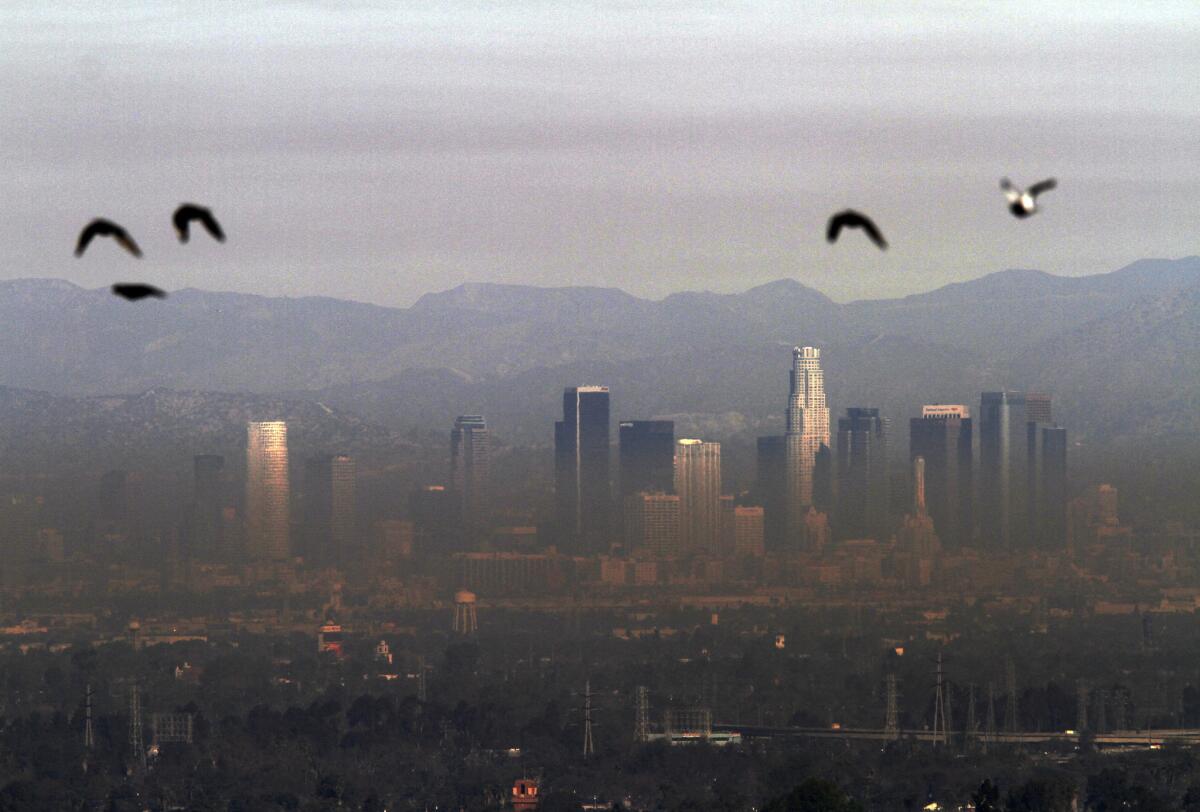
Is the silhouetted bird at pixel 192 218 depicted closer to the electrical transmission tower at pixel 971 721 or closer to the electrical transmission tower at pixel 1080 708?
the electrical transmission tower at pixel 971 721

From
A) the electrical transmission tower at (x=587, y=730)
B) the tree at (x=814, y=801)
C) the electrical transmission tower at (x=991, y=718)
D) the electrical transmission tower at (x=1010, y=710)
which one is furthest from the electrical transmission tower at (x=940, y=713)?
the tree at (x=814, y=801)

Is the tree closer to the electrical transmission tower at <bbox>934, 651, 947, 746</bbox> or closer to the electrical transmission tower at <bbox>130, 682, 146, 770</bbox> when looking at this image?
the electrical transmission tower at <bbox>130, 682, 146, 770</bbox>

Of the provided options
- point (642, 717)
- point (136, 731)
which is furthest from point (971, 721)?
point (136, 731)

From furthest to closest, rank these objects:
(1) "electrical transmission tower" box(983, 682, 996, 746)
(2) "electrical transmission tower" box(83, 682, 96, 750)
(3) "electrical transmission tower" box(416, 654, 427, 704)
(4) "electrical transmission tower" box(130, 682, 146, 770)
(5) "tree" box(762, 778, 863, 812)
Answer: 1. (3) "electrical transmission tower" box(416, 654, 427, 704)
2. (1) "electrical transmission tower" box(983, 682, 996, 746)
3. (2) "electrical transmission tower" box(83, 682, 96, 750)
4. (4) "electrical transmission tower" box(130, 682, 146, 770)
5. (5) "tree" box(762, 778, 863, 812)

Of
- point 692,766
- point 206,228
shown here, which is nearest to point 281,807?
point 692,766

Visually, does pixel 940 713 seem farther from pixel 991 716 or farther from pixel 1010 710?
pixel 1010 710

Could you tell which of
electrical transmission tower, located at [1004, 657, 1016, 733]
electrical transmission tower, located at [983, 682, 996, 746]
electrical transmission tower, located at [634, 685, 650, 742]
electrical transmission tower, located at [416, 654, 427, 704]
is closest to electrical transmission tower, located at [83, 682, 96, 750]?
electrical transmission tower, located at [416, 654, 427, 704]

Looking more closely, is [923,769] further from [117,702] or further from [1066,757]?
[117,702]
